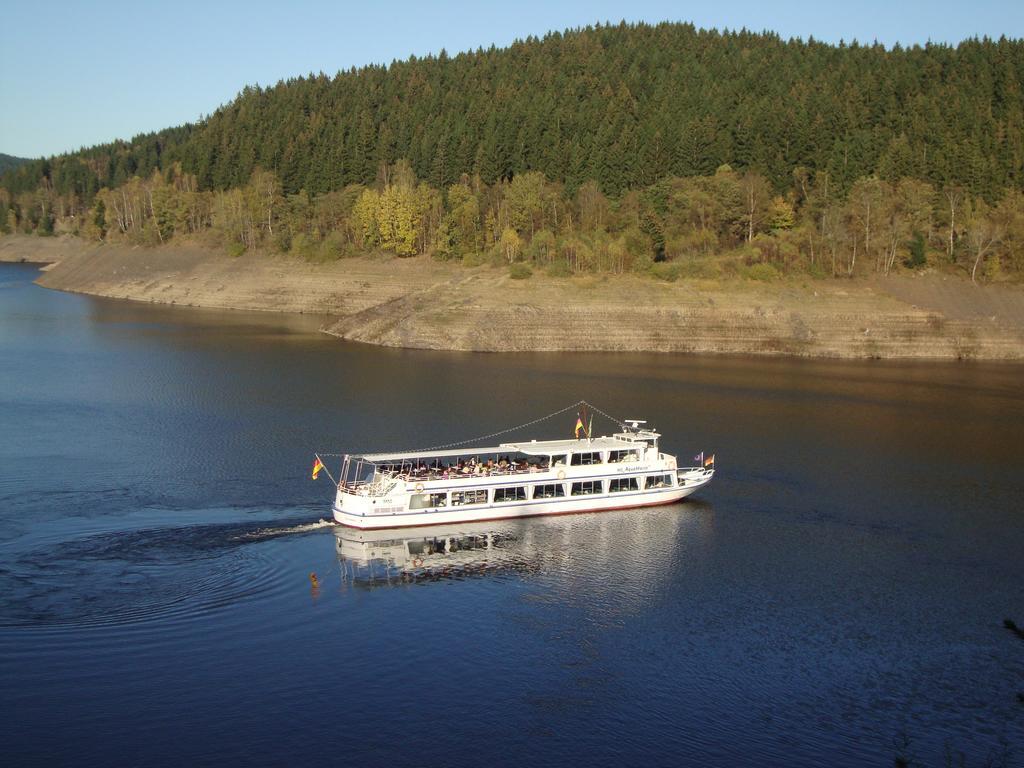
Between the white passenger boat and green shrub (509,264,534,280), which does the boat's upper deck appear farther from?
green shrub (509,264,534,280)

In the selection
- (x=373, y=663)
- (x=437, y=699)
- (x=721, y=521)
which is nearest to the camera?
(x=437, y=699)

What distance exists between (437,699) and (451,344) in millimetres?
63451

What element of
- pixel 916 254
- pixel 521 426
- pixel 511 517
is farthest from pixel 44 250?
pixel 511 517

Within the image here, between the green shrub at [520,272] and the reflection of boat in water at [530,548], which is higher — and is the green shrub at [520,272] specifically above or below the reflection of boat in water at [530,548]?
above

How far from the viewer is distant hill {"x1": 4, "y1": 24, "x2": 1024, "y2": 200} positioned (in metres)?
113

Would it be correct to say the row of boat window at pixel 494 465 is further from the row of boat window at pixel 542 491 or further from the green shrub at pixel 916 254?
the green shrub at pixel 916 254

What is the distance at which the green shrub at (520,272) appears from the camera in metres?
102

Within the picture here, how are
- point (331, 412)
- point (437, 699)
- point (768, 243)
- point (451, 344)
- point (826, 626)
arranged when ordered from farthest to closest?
1. point (768, 243)
2. point (451, 344)
3. point (331, 412)
4. point (826, 626)
5. point (437, 699)

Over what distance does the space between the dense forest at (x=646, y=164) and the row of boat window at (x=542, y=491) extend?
57.5 meters

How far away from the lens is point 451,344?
89438 millimetres

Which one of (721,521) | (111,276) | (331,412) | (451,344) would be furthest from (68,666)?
(111,276)

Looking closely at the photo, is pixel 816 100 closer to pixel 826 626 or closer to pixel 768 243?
pixel 768 243

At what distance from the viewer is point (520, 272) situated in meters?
102

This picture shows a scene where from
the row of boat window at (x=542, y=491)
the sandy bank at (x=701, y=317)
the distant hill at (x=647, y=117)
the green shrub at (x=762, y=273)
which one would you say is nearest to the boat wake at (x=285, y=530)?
the row of boat window at (x=542, y=491)
